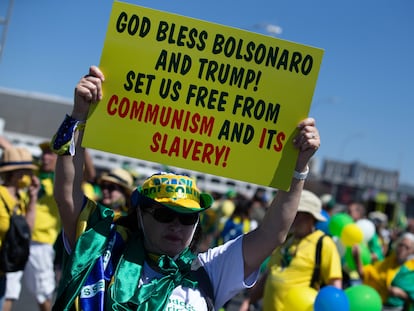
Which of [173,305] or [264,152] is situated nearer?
[173,305]

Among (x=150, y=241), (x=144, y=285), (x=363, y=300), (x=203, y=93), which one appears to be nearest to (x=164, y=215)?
(x=150, y=241)

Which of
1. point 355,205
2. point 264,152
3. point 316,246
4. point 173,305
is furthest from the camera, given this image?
point 355,205

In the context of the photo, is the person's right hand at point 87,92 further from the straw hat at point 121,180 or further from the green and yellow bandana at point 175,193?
the straw hat at point 121,180

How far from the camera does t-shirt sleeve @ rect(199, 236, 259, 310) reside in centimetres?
267

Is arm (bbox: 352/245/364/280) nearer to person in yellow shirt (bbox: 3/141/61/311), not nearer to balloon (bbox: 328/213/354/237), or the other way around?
balloon (bbox: 328/213/354/237)

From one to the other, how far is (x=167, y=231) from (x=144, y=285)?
9.8 inches

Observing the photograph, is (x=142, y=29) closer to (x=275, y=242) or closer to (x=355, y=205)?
(x=275, y=242)

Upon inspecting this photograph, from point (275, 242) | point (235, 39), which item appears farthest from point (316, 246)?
point (235, 39)

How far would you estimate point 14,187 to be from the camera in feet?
17.9

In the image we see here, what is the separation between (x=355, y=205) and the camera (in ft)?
35.5

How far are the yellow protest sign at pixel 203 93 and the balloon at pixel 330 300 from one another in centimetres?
190

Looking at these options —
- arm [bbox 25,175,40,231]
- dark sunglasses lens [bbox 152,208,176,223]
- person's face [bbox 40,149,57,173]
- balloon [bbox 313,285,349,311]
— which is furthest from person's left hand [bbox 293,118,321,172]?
person's face [bbox 40,149,57,173]

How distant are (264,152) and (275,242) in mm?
390

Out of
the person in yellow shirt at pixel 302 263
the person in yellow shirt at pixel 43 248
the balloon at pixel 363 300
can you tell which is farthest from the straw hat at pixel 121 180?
the balloon at pixel 363 300
